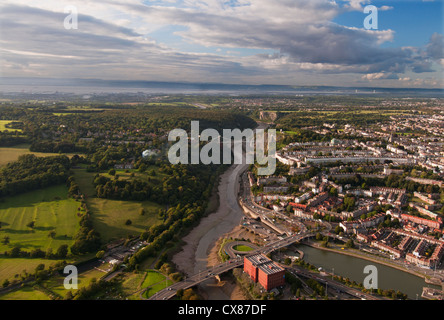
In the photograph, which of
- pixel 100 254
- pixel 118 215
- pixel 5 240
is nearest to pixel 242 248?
pixel 100 254

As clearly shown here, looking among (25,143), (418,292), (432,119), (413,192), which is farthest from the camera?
(432,119)

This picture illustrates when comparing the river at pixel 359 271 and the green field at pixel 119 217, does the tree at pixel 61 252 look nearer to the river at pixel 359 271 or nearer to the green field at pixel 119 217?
the green field at pixel 119 217

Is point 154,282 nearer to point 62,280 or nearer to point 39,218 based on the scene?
point 62,280

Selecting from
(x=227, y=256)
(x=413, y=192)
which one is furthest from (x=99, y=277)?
(x=413, y=192)

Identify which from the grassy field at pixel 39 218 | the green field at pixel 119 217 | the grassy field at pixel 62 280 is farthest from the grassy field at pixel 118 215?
the grassy field at pixel 62 280

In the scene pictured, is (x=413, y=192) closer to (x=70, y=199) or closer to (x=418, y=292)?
(x=418, y=292)
